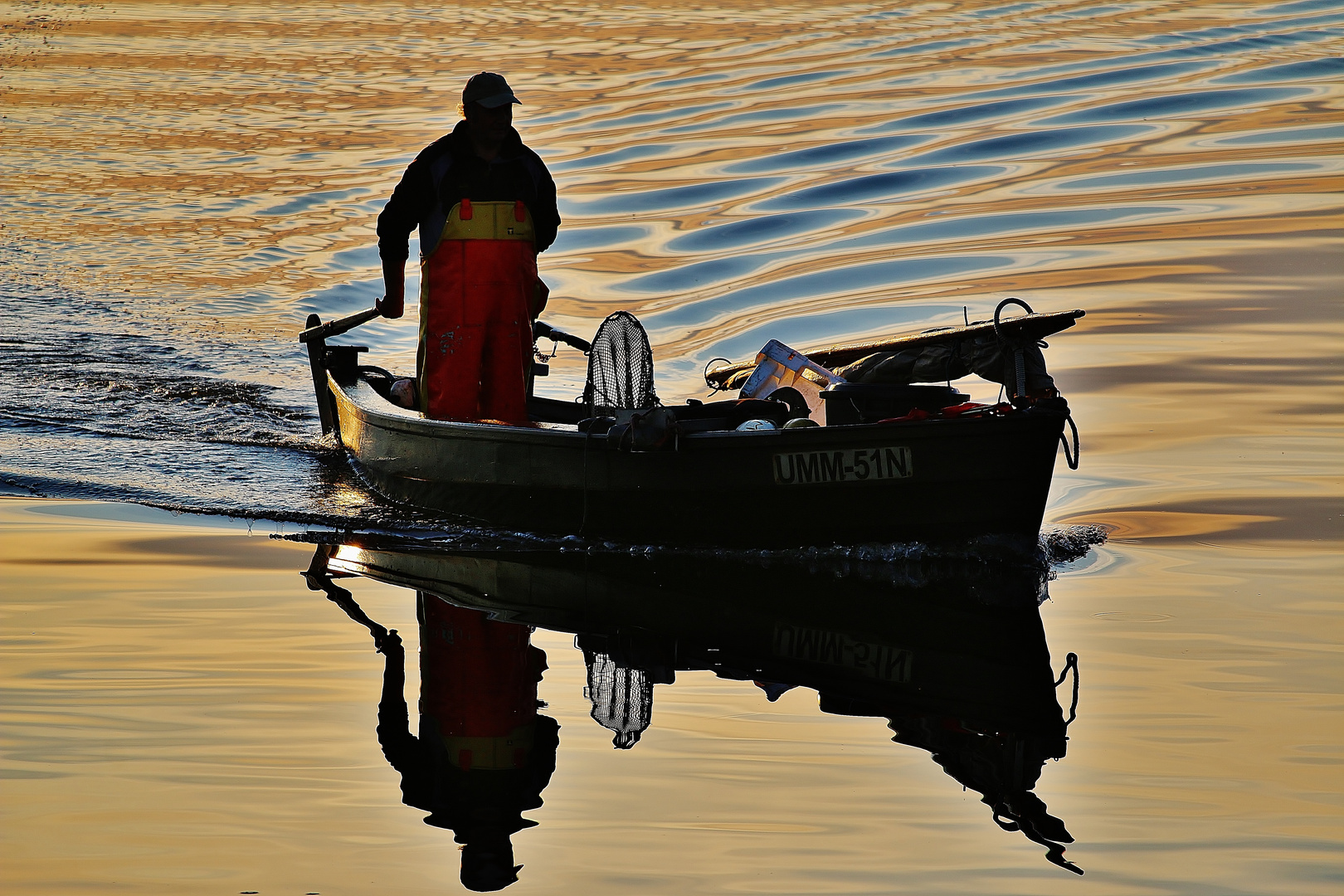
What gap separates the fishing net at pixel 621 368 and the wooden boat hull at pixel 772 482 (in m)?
0.26

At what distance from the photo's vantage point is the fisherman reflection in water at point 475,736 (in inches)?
188

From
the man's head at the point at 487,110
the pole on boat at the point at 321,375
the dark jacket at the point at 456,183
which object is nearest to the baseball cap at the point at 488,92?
the man's head at the point at 487,110

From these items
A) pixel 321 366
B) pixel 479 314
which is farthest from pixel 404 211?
pixel 321 366

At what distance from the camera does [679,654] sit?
6426 millimetres

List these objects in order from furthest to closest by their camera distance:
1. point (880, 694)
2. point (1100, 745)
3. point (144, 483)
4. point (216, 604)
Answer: point (144, 483)
point (216, 604)
point (880, 694)
point (1100, 745)

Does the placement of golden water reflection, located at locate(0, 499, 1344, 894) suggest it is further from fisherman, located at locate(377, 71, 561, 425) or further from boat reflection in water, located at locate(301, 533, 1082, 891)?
fisherman, located at locate(377, 71, 561, 425)

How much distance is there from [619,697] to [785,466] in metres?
1.93

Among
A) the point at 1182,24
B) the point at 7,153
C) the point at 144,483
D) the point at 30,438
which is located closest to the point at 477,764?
the point at 144,483

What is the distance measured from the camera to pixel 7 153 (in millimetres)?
24141

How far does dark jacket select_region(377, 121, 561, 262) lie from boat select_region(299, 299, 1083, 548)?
3.55ft

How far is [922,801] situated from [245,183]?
19.9 meters

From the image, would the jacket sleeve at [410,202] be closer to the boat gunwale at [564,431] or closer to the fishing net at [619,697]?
the boat gunwale at [564,431]

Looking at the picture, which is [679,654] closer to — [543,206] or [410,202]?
[543,206]

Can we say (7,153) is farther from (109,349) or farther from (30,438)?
(30,438)
